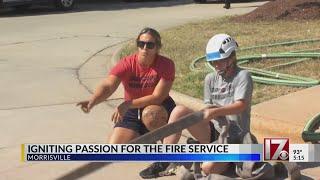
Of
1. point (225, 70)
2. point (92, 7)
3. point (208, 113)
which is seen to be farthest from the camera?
point (92, 7)

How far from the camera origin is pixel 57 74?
9680mm

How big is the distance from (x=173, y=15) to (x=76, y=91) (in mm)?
10987

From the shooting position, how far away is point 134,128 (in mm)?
5035

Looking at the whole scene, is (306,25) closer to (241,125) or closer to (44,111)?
(44,111)

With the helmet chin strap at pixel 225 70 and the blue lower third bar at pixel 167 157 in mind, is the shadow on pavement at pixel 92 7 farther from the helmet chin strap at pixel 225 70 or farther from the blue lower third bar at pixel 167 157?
A: the blue lower third bar at pixel 167 157

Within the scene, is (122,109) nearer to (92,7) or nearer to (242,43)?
(242,43)

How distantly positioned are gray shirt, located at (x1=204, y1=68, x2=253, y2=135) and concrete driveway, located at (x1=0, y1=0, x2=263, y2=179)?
3.15 feet

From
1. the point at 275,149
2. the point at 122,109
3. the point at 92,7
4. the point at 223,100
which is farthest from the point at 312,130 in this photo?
the point at 92,7

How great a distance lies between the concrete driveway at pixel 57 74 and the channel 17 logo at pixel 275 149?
1.26m

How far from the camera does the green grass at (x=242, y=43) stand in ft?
24.7

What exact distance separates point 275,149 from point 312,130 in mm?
1292

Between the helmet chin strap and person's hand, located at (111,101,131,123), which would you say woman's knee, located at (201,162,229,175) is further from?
person's hand, located at (111,101,131,123)

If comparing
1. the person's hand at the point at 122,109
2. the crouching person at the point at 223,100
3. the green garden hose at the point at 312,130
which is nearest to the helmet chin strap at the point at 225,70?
the crouching person at the point at 223,100

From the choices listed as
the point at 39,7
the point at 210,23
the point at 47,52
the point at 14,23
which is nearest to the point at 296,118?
the point at 47,52
